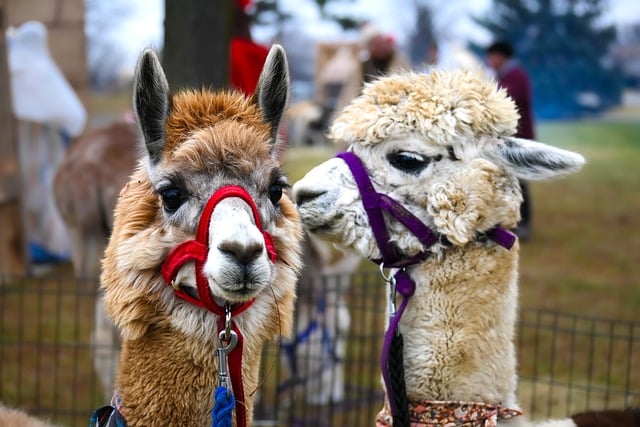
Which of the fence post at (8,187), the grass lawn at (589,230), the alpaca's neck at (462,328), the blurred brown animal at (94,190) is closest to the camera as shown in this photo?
the alpaca's neck at (462,328)

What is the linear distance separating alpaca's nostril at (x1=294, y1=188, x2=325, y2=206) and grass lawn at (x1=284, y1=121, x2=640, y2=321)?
3.01 feet

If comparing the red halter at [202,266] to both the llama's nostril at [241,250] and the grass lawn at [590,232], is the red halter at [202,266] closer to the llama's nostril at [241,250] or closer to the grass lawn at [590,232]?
the llama's nostril at [241,250]

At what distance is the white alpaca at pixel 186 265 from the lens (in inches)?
77.2

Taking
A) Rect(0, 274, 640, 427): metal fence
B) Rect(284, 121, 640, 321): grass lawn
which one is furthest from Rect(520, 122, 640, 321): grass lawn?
Rect(0, 274, 640, 427): metal fence

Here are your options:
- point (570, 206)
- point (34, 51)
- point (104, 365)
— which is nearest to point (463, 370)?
point (104, 365)

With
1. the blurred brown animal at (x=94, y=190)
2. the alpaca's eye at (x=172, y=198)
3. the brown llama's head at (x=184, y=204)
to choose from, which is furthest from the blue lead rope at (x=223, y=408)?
the blurred brown animal at (x=94, y=190)

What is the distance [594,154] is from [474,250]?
1266 centimetres

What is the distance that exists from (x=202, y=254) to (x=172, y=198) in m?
0.17

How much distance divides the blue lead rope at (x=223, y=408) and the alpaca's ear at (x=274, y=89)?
0.72 m

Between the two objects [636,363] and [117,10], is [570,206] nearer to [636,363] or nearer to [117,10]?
[636,363]

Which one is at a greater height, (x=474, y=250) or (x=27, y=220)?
(x=474, y=250)

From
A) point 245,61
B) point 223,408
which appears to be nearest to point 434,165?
point 223,408

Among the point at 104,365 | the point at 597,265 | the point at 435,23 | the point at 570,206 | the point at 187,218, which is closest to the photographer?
the point at 187,218

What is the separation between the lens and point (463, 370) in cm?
222
